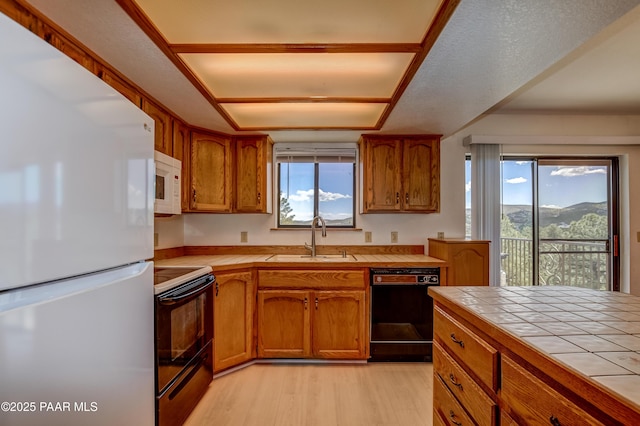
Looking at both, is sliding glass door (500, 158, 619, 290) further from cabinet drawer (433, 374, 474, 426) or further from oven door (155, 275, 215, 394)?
oven door (155, 275, 215, 394)

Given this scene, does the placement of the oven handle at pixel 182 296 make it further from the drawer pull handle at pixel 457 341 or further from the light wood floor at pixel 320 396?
the drawer pull handle at pixel 457 341

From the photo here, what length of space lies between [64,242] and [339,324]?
2.23 meters

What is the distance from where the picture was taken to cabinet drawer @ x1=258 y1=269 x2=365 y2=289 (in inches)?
106

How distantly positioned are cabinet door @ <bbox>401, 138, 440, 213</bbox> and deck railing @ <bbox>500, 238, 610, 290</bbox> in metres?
1.17

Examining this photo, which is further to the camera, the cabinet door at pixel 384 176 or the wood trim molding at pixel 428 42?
the cabinet door at pixel 384 176

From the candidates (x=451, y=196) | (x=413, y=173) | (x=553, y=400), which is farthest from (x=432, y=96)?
(x=553, y=400)

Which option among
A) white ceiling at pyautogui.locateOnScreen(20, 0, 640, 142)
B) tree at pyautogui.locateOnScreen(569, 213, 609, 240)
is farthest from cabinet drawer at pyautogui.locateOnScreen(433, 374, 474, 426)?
tree at pyautogui.locateOnScreen(569, 213, 609, 240)

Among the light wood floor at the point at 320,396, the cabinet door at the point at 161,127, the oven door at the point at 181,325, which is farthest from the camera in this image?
the cabinet door at the point at 161,127

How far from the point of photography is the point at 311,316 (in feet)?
8.71

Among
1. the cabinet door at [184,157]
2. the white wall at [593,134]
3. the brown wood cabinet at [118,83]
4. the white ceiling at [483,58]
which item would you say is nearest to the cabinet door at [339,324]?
the cabinet door at [184,157]

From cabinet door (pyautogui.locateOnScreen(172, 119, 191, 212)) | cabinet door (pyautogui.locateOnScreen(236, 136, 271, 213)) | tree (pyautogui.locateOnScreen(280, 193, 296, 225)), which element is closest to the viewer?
cabinet door (pyautogui.locateOnScreen(172, 119, 191, 212))

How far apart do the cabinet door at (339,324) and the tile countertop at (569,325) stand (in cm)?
122

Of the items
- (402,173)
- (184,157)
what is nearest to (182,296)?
(184,157)

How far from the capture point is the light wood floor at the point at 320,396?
1929mm
